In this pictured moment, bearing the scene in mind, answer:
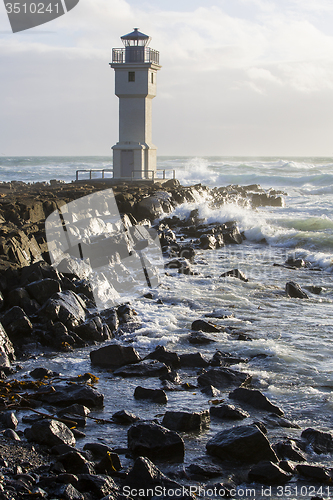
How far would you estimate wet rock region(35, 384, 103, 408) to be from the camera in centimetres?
468

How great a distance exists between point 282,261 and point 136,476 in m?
10.6

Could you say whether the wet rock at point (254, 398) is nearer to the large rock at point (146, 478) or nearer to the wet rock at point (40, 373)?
the large rock at point (146, 478)

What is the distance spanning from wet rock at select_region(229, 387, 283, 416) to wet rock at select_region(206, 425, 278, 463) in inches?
31.8

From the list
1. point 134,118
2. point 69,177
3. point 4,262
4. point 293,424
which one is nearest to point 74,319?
point 4,262

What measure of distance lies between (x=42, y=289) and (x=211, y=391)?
3.28 metres

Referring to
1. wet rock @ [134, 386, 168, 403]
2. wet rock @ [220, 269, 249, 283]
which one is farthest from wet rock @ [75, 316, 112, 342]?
wet rock @ [220, 269, 249, 283]

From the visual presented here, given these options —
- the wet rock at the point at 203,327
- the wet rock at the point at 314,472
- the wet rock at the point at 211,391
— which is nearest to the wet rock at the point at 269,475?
the wet rock at the point at 314,472

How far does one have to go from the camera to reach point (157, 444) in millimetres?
3846

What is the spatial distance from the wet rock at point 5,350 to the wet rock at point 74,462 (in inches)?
88.7

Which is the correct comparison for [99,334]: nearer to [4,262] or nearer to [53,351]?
[53,351]

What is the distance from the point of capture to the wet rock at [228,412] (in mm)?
4500

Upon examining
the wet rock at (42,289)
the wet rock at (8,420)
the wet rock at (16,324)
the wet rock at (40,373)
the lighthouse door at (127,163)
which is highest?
the lighthouse door at (127,163)

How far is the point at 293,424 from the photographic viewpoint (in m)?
4.39

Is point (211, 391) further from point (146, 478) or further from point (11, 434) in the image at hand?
point (11, 434)
